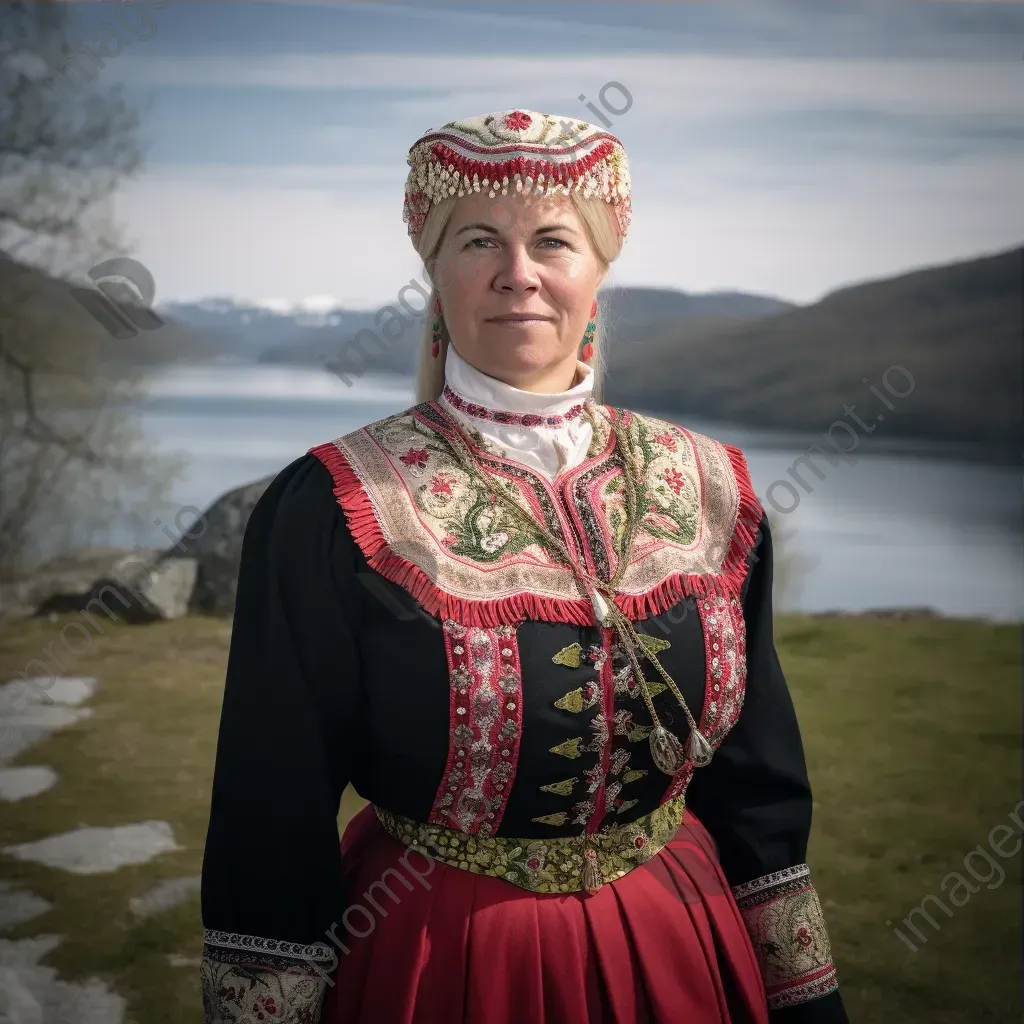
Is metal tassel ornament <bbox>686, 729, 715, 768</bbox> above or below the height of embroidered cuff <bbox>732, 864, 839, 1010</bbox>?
above

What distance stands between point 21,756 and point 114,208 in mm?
1427

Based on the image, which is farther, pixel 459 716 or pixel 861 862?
pixel 861 862

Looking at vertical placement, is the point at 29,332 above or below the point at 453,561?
above

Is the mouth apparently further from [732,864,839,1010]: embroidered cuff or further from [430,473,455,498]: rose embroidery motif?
[732,864,839,1010]: embroidered cuff

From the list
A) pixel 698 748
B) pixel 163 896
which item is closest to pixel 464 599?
pixel 698 748

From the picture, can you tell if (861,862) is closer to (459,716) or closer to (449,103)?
(459,716)

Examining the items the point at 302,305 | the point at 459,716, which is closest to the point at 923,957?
the point at 459,716

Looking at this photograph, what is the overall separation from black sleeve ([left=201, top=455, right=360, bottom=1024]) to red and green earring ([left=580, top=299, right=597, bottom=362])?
37cm

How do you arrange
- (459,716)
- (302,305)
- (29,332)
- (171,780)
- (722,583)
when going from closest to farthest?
(459,716) → (722,583) → (171,780) → (302,305) → (29,332)

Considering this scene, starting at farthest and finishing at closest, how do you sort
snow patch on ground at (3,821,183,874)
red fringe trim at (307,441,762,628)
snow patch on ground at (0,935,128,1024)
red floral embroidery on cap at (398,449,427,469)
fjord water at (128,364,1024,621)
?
fjord water at (128,364,1024,621)
snow patch on ground at (3,821,183,874)
snow patch on ground at (0,935,128,1024)
red floral embroidery on cap at (398,449,427,469)
red fringe trim at (307,441,762,628)

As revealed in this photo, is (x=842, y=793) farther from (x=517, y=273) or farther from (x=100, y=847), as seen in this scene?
(x=517, y=273)

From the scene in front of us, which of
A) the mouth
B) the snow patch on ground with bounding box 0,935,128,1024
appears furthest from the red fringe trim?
the snow patch on ground with bounding box 0,935,128,1024

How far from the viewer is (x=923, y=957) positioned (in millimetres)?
2271

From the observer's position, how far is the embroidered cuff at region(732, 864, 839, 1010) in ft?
4.37
